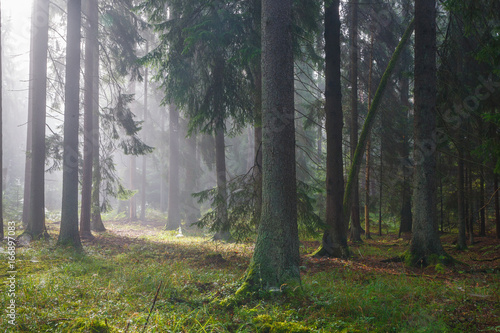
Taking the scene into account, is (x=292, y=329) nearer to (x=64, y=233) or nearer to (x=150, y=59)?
(x=150, y=59)

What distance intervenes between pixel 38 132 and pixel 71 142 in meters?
2.64

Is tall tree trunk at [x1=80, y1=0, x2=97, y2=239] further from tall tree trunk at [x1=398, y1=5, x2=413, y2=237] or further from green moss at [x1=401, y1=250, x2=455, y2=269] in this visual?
tall tree trunk at [x1=398, y1=5, x2=413, y2=237]

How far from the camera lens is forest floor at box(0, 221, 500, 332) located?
383cm

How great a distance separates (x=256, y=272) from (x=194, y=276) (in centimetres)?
202

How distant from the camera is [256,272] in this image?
500 centimetres

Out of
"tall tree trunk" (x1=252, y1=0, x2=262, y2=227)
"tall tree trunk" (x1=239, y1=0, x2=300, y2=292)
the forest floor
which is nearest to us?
the forest floor

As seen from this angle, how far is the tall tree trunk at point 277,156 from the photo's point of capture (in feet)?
16.5

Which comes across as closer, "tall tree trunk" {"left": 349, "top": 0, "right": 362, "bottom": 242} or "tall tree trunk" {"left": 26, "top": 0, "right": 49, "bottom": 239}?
"tall tree trunk" {"left": 26, "top": 0, "right": 49, "bottom": 239}

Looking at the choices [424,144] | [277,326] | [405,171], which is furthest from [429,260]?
[405,171]

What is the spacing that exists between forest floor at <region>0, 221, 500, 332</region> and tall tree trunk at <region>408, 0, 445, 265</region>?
0.65 metres

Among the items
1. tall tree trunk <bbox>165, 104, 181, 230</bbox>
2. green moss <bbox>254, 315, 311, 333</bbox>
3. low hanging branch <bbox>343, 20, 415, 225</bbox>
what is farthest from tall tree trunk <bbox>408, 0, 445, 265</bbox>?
tall tree trunk <bbox>165, 104, 181, 230</bbox>

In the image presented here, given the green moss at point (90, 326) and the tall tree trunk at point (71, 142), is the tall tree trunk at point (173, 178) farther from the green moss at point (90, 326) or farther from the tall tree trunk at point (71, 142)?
the green moss at point (90, 326)

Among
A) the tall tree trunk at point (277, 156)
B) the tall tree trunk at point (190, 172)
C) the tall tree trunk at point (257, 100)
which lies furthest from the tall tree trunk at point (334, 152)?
the tall tree trunk at point (190, 172)

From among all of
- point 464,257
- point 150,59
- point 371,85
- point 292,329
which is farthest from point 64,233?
point 371,85
